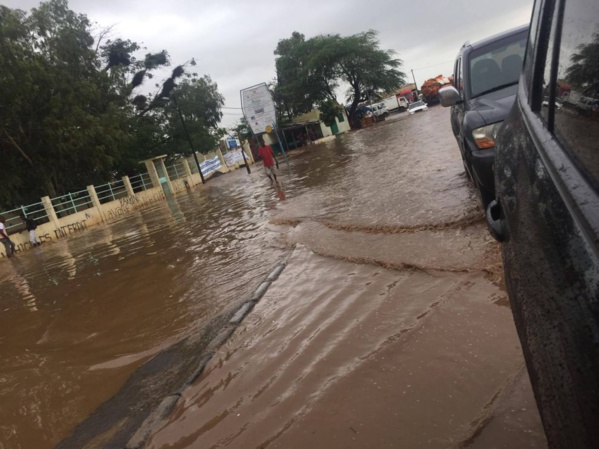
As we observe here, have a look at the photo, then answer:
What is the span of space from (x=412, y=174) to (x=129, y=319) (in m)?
5.98

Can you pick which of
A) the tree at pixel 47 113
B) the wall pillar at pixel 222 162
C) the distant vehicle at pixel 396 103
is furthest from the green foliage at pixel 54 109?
the distant vehicle at pixel 396 103

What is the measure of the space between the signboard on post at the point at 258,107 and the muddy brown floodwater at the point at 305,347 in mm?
19943

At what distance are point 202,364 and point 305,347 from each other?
2.52 feet

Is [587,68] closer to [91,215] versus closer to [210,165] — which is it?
[91,215]

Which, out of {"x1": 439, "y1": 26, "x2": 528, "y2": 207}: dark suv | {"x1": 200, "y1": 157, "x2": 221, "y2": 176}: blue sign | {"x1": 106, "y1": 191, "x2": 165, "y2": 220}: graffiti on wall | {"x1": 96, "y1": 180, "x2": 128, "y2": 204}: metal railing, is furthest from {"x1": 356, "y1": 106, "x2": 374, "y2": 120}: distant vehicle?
{"x1": 439, "y1": 26, "x2": 528, "y2": 207}: dark suv

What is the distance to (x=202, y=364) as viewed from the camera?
3.32 meters

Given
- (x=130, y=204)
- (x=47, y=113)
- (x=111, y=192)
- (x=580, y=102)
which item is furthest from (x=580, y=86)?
(x=130, y=204)

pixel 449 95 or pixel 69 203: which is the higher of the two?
pixel 69 203

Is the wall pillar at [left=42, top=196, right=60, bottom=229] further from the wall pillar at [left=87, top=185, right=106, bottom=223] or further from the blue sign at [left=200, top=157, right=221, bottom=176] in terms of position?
the blue sign at [left=200, top=157, right=221, bottom=176]

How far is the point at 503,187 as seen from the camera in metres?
1.69

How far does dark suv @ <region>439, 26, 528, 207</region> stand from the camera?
3990mm

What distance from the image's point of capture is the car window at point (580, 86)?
103 centimetres

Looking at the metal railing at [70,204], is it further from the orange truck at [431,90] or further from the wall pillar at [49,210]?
the orange truck at [431,90]

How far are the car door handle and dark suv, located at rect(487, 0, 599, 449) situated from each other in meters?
0.04
